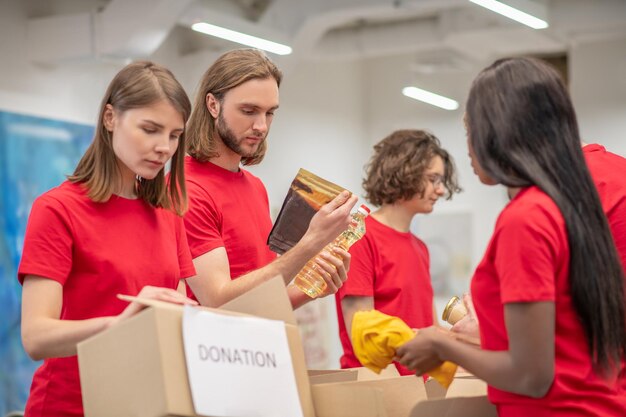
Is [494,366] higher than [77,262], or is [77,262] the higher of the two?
[77,262]

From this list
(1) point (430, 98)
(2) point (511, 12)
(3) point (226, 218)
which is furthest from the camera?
(1) point (430, 98)

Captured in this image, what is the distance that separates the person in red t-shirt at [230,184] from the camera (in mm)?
2293

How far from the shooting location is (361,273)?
310 centimetres

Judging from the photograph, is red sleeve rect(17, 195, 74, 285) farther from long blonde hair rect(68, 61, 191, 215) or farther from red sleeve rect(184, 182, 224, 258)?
red sleeve rect(184, 182, 224, 258)

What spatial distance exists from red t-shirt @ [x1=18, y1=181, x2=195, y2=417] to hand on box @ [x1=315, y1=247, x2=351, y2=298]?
0.51 meters

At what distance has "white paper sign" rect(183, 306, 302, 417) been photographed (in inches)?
61.7

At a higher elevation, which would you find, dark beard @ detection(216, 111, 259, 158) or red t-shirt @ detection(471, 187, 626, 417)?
dark beard @ detection(216, 111, 259, 158)

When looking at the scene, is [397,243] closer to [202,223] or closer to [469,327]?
[202,223]

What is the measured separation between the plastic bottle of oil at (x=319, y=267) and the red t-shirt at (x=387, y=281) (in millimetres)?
658

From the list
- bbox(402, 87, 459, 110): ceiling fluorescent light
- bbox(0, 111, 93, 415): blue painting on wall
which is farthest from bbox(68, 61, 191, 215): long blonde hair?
bbox(402, 87, 459, 110): ceiling fluorescent light

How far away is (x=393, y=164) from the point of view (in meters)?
3.60

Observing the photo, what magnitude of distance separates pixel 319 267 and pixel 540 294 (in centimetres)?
92

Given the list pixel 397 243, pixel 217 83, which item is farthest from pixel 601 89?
pixel 217 83

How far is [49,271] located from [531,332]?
88 cm
